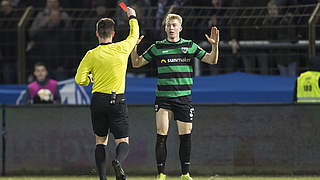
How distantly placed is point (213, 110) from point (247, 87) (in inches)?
50.7

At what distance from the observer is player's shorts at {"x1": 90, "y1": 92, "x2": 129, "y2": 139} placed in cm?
759

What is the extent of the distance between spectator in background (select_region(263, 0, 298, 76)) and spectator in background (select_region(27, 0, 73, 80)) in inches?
137

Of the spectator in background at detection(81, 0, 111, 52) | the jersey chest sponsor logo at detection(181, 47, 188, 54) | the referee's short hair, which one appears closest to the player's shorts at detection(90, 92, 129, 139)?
the referee's short hair

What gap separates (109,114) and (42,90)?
14.4 ft

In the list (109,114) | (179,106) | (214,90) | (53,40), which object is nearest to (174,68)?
(179,106)

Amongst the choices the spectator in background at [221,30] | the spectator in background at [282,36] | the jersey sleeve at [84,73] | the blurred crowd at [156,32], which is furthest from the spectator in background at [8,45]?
the jersey sleeve at [84,73]

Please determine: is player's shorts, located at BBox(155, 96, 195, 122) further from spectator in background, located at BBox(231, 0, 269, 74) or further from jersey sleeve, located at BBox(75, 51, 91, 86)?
spectator in background, located at BBox(231, 0, 269, 74)

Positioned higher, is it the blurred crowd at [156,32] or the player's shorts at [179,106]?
the blurred crowd at [156,32]

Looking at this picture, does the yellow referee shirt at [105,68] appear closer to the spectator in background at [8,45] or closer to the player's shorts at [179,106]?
the player's shorts at [179,106]

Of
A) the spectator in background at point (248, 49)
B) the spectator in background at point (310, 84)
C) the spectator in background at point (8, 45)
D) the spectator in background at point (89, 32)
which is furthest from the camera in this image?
the spectator in background at point (8, 45)

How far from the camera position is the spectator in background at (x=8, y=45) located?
1307 centimetres

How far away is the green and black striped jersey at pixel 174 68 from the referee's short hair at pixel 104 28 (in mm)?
941

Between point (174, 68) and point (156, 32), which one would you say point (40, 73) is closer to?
point (156, 32)

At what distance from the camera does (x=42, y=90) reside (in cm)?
1177
